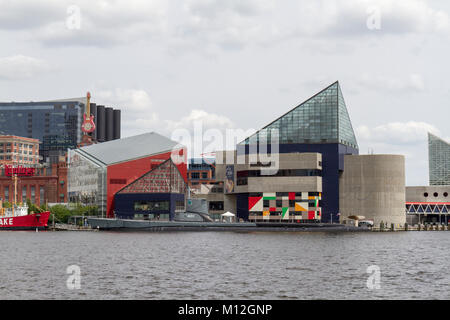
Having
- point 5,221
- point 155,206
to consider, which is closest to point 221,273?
point 155,206

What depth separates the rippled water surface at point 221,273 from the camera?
56.9m

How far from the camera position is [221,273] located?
235ft

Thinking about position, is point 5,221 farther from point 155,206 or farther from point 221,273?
point 221,273

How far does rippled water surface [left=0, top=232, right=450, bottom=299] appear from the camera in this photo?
56.9 m

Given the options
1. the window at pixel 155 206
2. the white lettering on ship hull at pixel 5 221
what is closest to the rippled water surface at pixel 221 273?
the window at pixel 155 206

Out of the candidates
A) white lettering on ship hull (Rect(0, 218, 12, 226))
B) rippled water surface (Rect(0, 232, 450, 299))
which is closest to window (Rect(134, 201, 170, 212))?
white lettering on ship hull (Rect(0, 218, 12, 226))

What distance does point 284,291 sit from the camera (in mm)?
58031

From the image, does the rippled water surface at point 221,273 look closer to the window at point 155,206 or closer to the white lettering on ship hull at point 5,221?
the window at point 155,206

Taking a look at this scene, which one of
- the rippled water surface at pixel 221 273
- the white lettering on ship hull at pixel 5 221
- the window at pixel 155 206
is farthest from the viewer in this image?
the white lettering on ship hull at pixel 5 221

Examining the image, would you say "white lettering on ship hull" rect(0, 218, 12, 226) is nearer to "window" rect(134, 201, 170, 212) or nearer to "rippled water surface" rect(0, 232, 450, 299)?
"window" rect(134, 201, 170, 212)

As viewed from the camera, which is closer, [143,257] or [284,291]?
[284,291]
